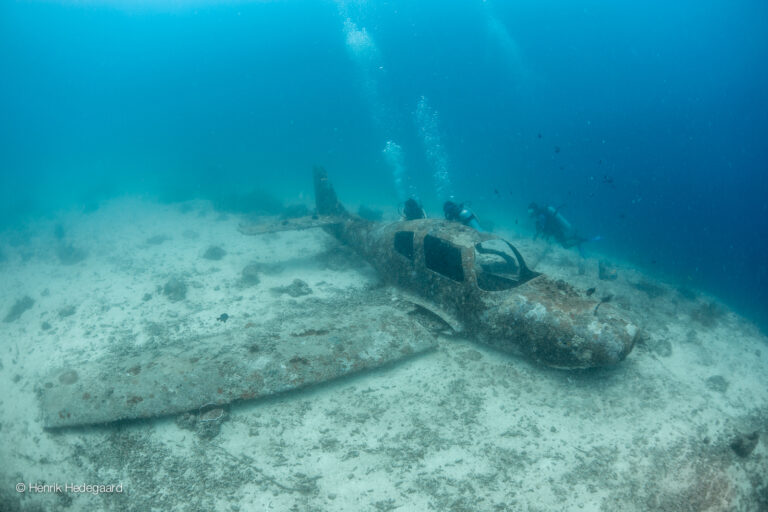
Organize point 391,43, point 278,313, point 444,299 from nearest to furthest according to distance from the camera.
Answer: point 444,299, point 278,313, point 391,43

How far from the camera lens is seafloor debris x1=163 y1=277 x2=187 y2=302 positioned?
30.1 feet

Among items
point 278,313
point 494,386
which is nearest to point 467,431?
point 494,386

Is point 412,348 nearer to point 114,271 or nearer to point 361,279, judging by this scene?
point 361,279

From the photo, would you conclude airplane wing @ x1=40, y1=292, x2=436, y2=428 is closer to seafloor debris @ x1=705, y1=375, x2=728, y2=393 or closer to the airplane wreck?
the airplane wreck

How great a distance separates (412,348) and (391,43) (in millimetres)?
147257

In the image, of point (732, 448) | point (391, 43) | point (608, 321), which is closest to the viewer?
point (732, 448)

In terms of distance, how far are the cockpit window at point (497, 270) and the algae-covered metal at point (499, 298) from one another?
0.02 meters

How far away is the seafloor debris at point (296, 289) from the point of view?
357 inches

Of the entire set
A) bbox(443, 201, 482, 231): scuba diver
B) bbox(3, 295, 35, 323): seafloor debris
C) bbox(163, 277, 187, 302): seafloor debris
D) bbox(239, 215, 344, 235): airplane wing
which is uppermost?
bbox(443, 201, 482, 231): scuba diver

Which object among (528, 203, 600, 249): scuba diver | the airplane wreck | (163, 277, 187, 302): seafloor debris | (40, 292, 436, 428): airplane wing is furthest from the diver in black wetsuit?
(163, 277, 187, 302): seafloor debris

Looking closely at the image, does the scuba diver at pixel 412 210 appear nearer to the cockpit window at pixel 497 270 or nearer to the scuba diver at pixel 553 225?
the cockpit window at pixel 497 270

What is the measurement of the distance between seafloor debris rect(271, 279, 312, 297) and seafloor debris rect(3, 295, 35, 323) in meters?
6.73

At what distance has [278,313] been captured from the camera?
8.00m

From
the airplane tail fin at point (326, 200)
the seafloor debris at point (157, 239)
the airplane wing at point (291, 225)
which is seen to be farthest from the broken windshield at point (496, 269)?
the seafloor debris at point (157, 239)
